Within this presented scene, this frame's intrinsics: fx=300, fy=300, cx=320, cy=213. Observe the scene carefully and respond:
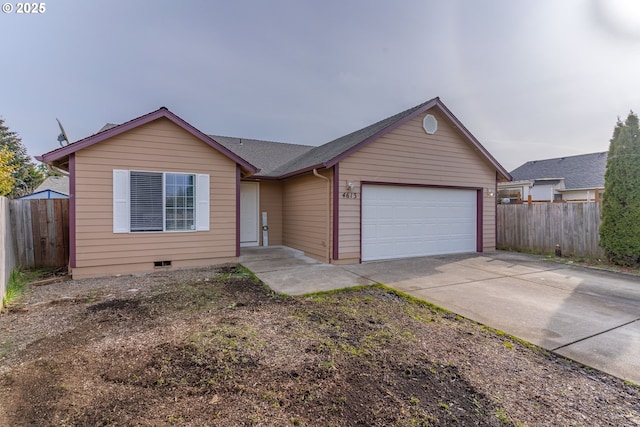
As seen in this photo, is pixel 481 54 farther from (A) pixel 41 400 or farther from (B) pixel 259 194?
(A) pixel 41 400

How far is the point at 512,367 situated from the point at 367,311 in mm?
1931

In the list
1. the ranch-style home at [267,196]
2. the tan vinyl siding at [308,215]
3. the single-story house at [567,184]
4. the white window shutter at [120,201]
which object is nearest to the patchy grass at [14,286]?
the ranch-style home at [267,196]

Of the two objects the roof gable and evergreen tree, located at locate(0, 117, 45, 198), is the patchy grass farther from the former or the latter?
evergreen tree, located at locate(0, 117, 45, 198)

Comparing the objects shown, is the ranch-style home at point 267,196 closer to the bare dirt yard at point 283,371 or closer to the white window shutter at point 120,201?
the white window shutter at point 120,201

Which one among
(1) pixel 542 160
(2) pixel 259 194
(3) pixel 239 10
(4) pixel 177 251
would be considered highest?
(3) pixel 239 10

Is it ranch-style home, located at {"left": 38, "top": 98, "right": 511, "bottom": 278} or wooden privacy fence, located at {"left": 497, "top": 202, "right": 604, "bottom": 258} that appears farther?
wooden privacy fence, located at {"left": 497, "top": 202, "right": 604, "bottom": 258}

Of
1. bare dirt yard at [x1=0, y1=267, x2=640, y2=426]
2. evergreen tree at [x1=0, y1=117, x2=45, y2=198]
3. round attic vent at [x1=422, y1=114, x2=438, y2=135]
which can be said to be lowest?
bare dirt yard at [x1=0, y1=267, x2=640, y2=426]

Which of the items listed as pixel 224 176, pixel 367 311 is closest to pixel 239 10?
pixel 224 176

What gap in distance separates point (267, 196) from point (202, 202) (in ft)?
12.5

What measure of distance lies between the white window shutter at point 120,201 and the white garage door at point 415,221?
5838mm

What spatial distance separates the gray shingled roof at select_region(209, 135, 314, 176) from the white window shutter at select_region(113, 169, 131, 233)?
4797 millimetres

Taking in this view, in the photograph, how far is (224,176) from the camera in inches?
313

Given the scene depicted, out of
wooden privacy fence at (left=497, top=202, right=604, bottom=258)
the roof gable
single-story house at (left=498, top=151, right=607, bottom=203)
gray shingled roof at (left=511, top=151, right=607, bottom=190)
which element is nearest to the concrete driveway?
wooden privacy fence at (left=497, top=202, right=604, bottom=258)

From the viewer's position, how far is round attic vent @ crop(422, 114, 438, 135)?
905 centimetres
